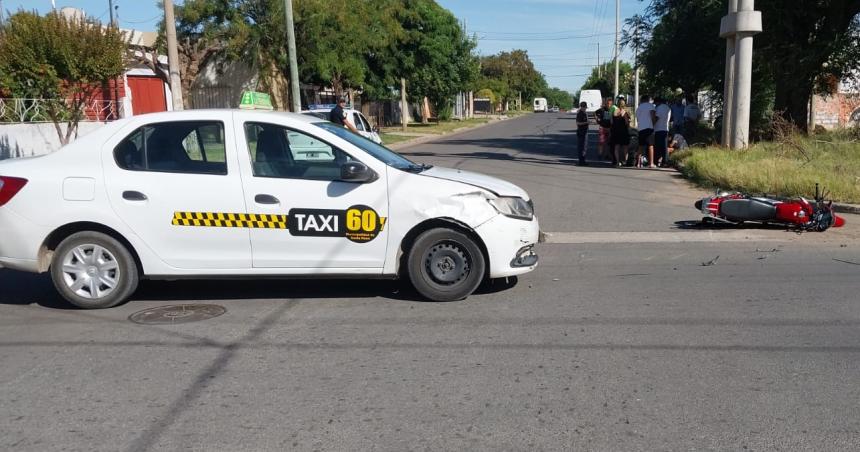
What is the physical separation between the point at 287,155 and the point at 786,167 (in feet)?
34.4

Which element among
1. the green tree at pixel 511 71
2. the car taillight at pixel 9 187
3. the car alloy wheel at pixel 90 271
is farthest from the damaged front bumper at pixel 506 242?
the green tree at pixel 511 71

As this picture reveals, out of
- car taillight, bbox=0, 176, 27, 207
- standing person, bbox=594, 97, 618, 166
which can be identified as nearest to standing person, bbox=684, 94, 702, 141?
standing person, bbox=594, 97, 618, 166

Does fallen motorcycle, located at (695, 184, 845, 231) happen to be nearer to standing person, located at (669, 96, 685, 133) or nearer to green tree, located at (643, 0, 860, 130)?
green tree, located at (643, 0, 860, 130)

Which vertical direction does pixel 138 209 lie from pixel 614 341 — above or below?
above

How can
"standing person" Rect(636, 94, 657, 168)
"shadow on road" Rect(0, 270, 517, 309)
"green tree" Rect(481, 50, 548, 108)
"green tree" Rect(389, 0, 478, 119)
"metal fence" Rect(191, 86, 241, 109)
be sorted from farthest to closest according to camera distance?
"green tree" Rect(481, 50, 548, 108)
"green tree" Rect(389, 0, 478, 119)
"metal fence" Rect(191, 86, 241, 109)
"standing person" Rect(636, 94, 657, 168)
"shadow on road" Rect(0, 270, 517, 309)

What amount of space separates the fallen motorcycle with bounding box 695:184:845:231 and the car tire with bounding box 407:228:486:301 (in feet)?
16.5

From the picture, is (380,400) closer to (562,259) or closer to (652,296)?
(652,296)

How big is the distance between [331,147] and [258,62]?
1045 inches

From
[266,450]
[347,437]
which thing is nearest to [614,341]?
[347,437]

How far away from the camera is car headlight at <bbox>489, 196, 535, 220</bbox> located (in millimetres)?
6535

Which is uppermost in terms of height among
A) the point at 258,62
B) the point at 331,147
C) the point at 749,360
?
the point at 258,62

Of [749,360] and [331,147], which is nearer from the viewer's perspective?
[749,360]

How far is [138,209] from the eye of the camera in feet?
20.9

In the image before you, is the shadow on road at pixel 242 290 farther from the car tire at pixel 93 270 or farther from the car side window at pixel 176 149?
the car side window at pixel 176 149
